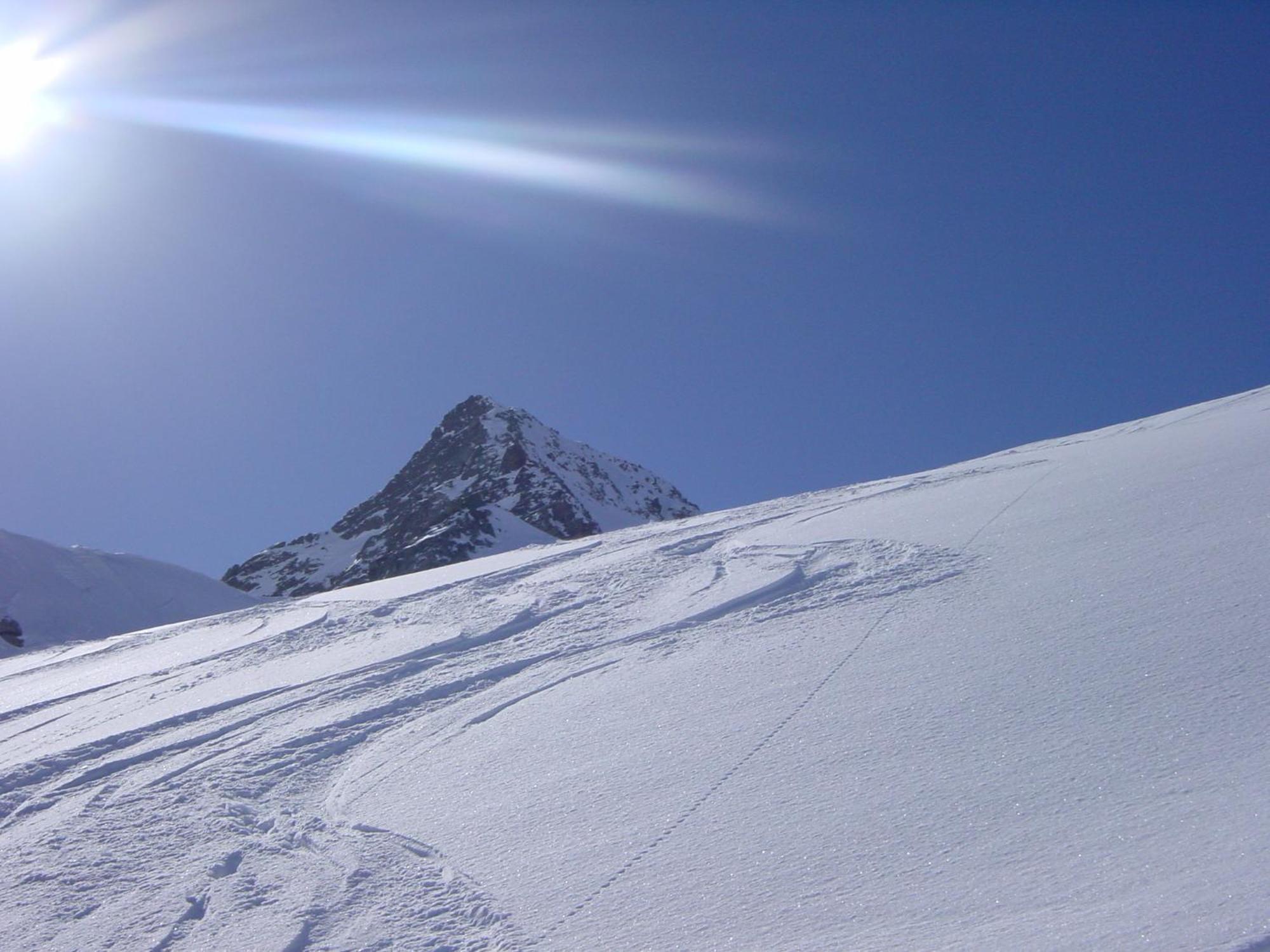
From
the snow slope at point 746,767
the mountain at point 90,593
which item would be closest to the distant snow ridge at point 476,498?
the mountain at point 90,593

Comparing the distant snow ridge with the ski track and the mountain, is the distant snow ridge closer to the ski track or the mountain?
the mountain

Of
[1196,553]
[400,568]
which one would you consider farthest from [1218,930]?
[400,568]

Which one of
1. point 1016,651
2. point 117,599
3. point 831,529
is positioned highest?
point 117,599

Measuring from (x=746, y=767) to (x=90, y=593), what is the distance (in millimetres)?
21474

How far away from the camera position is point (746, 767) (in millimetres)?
3838

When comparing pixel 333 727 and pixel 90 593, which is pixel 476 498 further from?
pixel 333 727

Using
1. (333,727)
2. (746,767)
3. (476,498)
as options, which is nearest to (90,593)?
(333,727)

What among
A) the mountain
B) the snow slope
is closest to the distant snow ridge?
the mountain

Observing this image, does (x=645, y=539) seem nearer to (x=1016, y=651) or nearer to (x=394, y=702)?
(x=394, y=702)

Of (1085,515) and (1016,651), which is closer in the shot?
(1016,651)

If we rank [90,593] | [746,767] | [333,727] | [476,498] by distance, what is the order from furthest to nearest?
1. [476,498]
2. [90,593]
3. [333,727]
4. [746,767]

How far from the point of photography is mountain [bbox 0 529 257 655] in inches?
770

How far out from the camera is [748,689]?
474 centimetres

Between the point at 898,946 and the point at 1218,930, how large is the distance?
2.52ft
